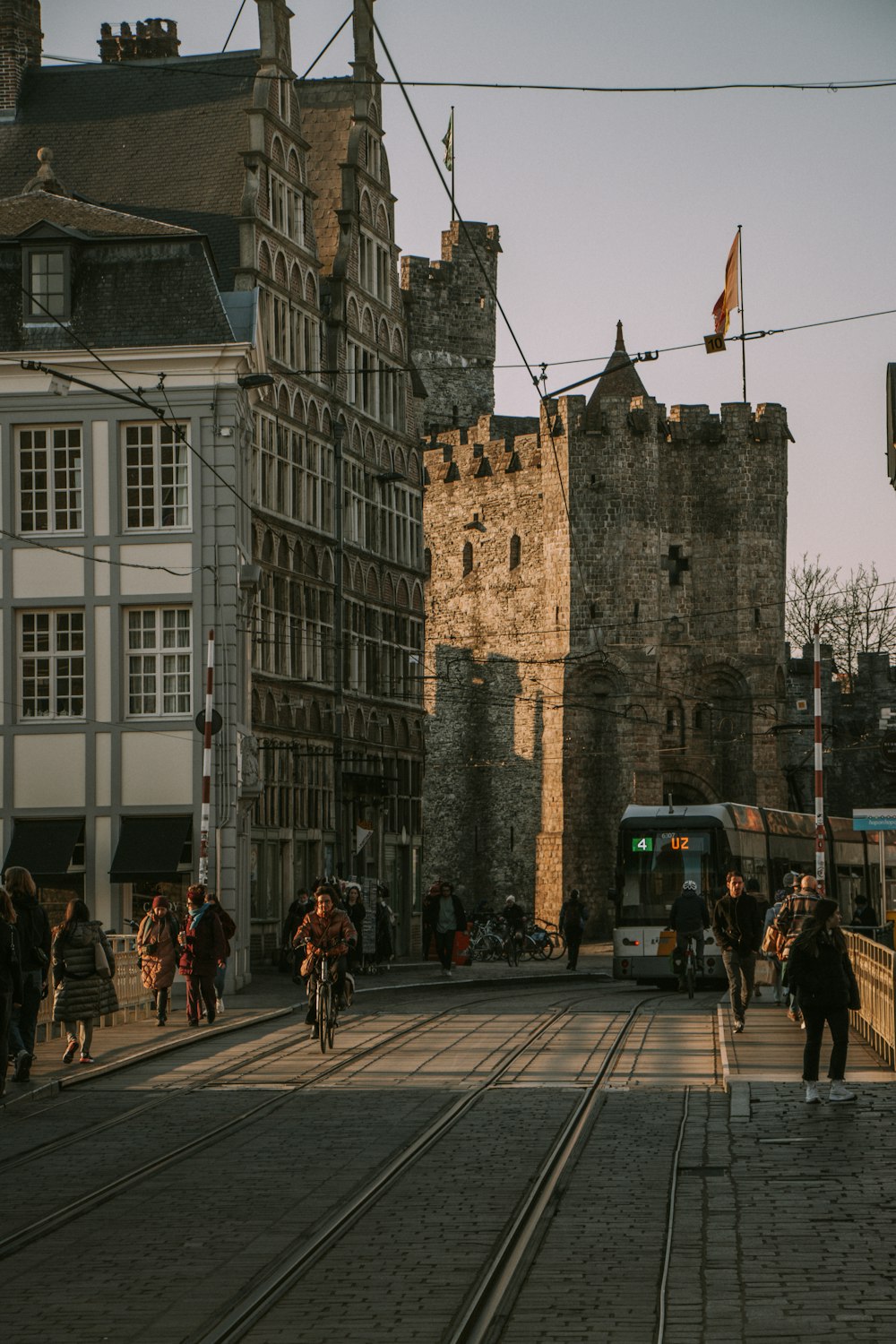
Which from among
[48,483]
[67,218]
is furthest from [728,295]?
[48,483]

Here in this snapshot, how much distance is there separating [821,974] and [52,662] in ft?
66.2

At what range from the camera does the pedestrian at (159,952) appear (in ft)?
75.2

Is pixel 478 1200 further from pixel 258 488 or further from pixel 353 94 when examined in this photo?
pixel 353 94

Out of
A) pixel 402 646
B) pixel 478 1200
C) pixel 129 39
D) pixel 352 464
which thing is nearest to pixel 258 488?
pixel 352 464

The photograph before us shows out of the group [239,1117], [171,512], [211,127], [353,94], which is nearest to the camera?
[239,1117]

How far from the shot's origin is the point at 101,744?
3262cm

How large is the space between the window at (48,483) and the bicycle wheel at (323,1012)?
14.8 meters

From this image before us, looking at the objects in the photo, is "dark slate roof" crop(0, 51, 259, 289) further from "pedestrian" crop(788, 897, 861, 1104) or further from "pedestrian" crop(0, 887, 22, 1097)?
"pedestrian" crop(788, 897, 861, 1104)

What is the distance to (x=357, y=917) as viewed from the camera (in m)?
32.8

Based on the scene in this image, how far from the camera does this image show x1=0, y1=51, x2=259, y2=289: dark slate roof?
138 ft

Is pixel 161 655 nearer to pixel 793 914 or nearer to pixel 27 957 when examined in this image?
pixel 793 914

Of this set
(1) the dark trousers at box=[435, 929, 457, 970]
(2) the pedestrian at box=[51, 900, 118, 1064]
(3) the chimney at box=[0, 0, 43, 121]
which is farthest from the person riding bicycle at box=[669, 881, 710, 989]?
(3) the chimney at box=[0, 0, 43, 121]

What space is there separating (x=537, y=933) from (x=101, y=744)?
19131mm

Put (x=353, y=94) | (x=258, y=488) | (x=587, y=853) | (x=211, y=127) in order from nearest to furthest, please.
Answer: (x=258, y=488) → (x=211, y=127) → (x=353, y=94) → (x=587, y=853)
